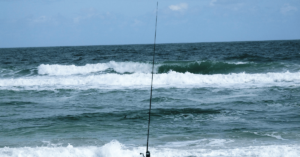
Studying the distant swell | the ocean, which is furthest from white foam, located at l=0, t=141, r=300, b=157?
the distant swell

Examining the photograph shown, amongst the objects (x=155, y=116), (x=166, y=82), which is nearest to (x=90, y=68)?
(x=166, y=82)

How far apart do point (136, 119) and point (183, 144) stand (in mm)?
2533

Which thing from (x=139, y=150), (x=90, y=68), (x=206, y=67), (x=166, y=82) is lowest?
(x=139, y=150)

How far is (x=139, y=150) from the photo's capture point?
6.19 meters

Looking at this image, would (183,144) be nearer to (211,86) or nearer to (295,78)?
(211,86)

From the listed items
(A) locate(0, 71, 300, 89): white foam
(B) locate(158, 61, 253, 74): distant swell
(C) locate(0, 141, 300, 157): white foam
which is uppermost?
(B) locate(158, 61, 253, 74): distant swell

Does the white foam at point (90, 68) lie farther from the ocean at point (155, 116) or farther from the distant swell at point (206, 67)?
the ocean at point (155, 116)

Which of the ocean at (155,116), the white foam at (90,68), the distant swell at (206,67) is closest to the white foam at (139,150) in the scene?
the ocean at (155,116)

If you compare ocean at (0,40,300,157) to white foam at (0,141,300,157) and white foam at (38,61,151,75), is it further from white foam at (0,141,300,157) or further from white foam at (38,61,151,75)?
white foam at (38,61,151,75)

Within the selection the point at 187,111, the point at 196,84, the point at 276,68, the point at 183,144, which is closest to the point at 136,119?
the point at 187,111

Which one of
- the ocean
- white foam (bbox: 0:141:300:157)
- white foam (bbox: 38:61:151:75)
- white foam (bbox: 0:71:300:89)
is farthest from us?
white foam (bbox: 38:61:151:75)

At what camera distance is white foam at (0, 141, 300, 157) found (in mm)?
5895

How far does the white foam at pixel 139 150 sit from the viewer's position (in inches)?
232

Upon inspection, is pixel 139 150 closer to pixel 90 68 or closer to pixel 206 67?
pixel 206 67
